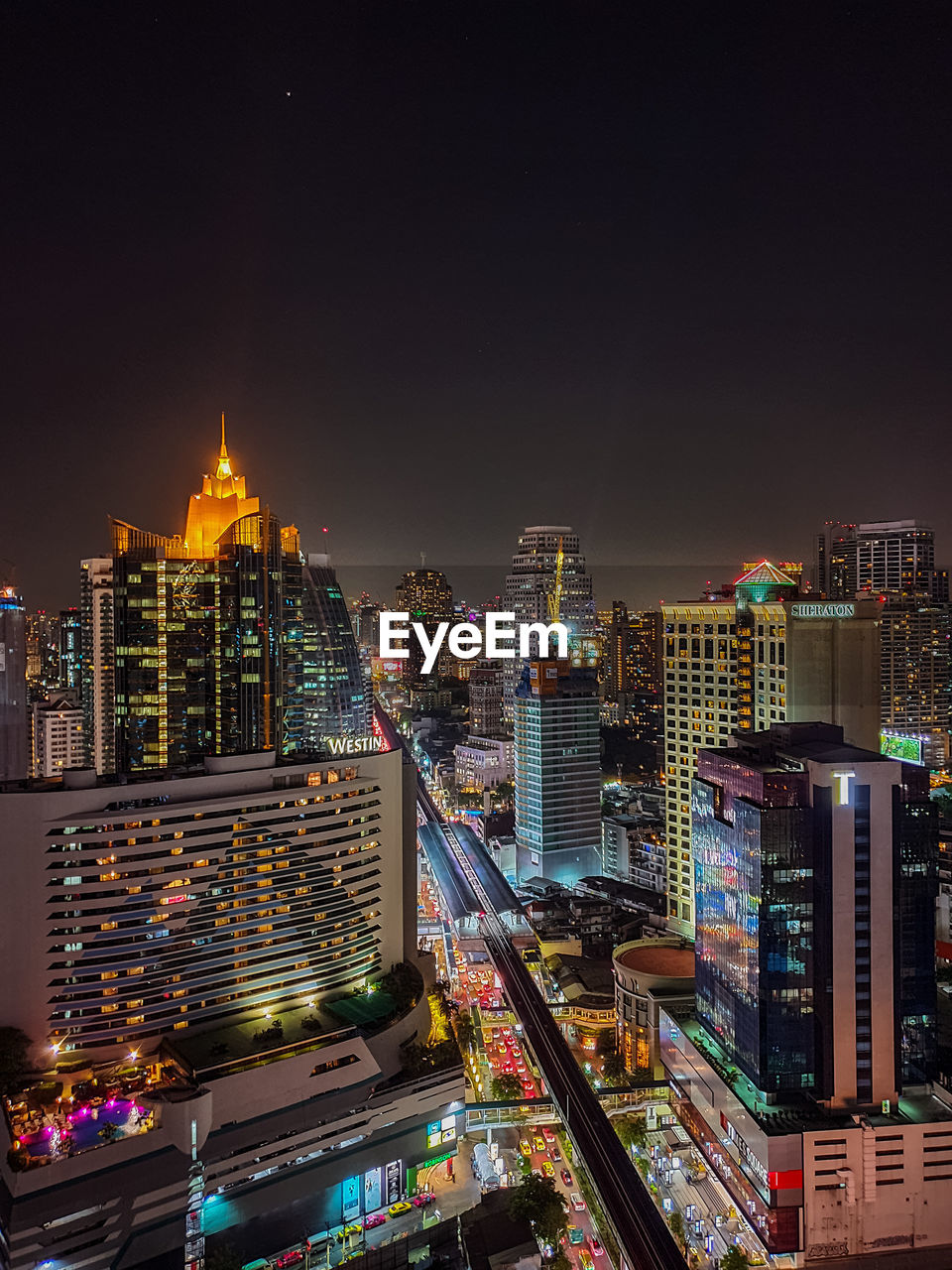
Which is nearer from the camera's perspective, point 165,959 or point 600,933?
point 165,959

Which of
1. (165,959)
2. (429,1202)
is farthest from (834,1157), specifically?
(165,959)

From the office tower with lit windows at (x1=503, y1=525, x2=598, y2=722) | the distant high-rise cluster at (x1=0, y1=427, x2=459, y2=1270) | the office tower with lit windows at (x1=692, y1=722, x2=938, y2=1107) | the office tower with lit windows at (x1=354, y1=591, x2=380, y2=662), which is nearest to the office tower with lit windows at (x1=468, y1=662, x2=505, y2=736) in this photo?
the office tower with lit windows at (x1=503, y1=525, x2=598, y2=722)

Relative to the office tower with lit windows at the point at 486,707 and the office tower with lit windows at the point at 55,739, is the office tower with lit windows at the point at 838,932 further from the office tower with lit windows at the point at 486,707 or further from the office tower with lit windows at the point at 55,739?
the office tower with lit windows at the point at 486,707

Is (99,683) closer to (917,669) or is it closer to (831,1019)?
(831,1019)

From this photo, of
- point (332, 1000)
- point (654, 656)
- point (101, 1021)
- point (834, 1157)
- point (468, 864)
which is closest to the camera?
point (834, 1157)

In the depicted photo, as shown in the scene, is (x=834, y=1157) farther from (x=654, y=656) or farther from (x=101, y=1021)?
(x=654, y=656)

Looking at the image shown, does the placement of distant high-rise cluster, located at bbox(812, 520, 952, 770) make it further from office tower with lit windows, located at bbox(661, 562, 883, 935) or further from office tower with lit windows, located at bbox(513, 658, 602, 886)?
office tower with lit windows, located at bbox(661, 562, 883, 935)
